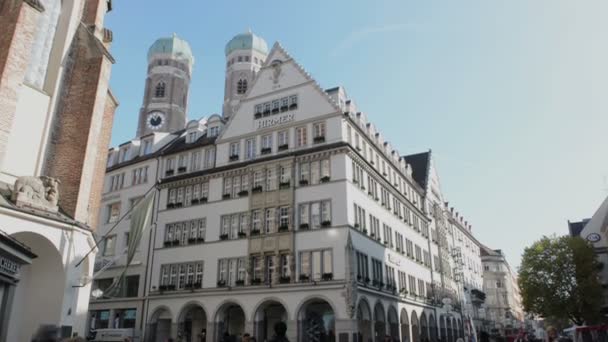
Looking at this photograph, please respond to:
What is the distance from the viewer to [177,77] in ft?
318

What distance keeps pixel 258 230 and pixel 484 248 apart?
8143 cm

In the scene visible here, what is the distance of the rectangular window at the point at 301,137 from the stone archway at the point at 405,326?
16.4 m

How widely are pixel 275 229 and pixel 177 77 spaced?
231 feet

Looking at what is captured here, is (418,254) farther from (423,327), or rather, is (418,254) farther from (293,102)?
(293,102)

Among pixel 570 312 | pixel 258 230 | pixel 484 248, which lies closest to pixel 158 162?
pixel 258 230

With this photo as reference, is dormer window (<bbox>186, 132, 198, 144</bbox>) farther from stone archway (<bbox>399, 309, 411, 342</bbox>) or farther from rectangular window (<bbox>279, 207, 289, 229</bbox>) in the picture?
stone archway (<bbox>399, 309, 411, 342</bbox>)

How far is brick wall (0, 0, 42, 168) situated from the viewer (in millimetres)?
13719

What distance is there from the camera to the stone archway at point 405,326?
1536 inches

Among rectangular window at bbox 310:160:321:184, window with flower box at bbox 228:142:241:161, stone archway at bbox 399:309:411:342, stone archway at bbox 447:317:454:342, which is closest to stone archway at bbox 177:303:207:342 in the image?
window with flower box at bbox 228:142:241:161

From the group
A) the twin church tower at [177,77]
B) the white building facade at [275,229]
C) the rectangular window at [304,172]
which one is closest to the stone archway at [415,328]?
the white building facade at [275,229]

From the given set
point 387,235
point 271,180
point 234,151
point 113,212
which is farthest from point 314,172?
point 113,212

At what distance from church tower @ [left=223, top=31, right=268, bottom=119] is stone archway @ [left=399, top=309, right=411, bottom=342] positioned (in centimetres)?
6393

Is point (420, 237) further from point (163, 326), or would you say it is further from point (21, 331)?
point (21, 331)

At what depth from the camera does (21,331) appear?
47.3 ft
